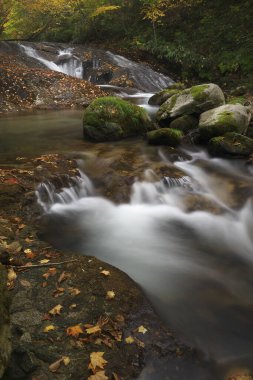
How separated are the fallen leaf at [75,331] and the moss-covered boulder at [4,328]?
952mm

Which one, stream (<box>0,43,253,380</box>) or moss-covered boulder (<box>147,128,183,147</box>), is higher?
moss-covered boulder (<box>147,128,183,147</box>)

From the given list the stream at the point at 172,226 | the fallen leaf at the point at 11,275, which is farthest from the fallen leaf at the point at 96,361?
the fallen leaf at the point at 11,275

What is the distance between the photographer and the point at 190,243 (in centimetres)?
576

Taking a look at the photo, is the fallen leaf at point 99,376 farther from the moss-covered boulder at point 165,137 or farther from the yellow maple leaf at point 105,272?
the moss-covered boulder at point 165,137

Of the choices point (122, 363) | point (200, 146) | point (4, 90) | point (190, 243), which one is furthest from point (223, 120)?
point (4, 90)

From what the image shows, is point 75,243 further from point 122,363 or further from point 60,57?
point 60,57

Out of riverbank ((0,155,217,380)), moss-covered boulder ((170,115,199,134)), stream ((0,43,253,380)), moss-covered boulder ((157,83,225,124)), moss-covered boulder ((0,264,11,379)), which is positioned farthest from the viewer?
moss-covered boulder ((157,83,225,124))

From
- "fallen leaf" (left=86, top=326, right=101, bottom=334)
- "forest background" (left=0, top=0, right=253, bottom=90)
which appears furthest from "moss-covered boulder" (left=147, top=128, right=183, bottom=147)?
"forest background" (left=0, top=0, right=253, bottom=90)

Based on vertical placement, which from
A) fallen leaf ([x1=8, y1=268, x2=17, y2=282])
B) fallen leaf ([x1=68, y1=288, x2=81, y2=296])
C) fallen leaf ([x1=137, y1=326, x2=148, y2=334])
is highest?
fallen leaf ([x1=8, y1=268, x2=17, y2=282])

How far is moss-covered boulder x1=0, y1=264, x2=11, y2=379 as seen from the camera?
2393 mm

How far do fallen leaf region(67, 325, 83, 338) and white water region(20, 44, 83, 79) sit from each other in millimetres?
18393

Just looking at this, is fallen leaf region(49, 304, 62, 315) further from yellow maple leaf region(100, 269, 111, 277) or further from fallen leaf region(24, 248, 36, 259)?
fallen leaf region(24, 248, 36, 259)

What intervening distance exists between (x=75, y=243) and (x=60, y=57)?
18.0m

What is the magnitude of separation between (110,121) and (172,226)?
4743mm
